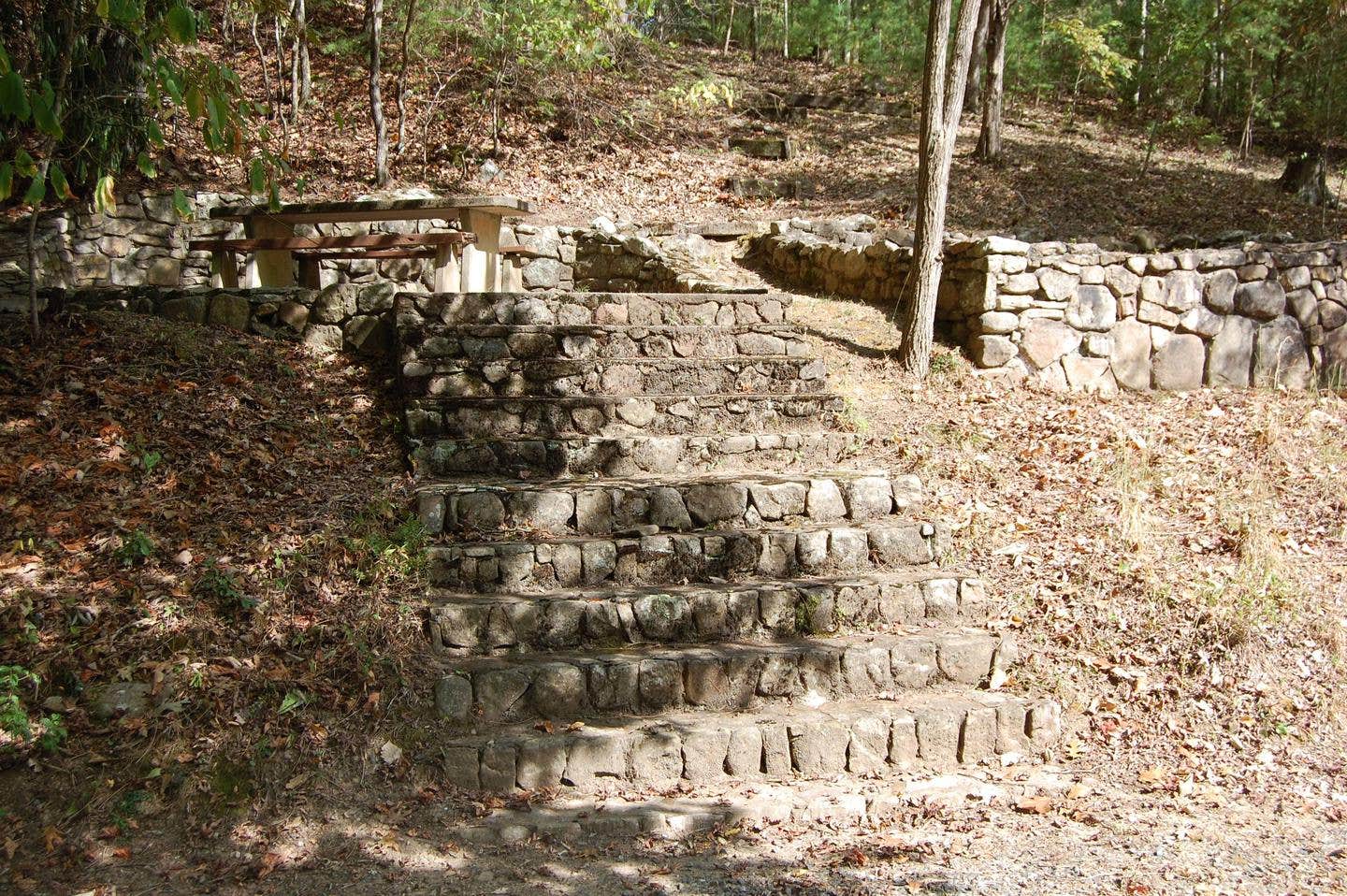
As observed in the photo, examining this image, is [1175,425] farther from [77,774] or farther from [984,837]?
[77,774]

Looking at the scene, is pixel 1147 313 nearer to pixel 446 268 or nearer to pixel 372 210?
pixel 446 268

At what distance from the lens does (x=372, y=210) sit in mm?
6988

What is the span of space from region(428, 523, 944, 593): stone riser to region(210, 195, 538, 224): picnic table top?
344cm

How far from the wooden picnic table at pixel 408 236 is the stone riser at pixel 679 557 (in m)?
3.06

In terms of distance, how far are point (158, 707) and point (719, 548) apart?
2602 millimetres

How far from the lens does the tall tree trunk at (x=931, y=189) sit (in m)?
7.15

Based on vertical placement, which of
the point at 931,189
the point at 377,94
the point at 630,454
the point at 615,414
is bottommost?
the point at 630,454

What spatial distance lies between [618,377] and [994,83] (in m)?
10.9

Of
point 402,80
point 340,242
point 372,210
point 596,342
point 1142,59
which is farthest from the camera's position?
point 1142,59

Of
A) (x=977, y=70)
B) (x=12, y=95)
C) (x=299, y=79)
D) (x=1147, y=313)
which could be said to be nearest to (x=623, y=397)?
(x=12, y=95)

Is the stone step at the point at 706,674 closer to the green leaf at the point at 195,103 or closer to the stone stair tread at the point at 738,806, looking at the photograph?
the stone stair tread at the point at 738,806

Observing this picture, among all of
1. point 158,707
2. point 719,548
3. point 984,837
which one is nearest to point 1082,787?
point 984,837

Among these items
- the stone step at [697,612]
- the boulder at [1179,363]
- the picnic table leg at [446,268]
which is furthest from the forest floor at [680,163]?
the stone step at [697,612]

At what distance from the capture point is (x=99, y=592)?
4.00m
